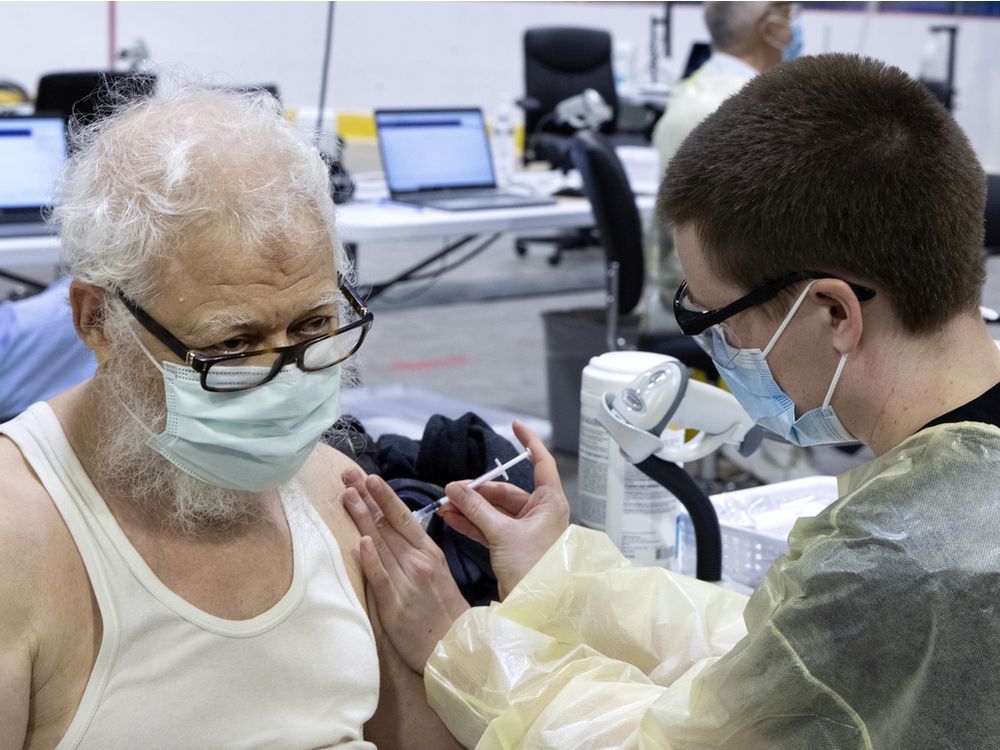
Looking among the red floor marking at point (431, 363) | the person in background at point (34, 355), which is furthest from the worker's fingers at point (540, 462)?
the red floor marking at point (431, 363)

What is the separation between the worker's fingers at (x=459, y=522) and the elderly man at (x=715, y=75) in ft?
7.01

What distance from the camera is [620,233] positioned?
338 centimetres

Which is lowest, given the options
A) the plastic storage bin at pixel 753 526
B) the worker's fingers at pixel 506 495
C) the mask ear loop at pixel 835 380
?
the plastic storage bin at pixel 753 526

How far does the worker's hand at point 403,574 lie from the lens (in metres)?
1.42

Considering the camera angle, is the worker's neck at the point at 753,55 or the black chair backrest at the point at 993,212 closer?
the black chair backrest at the point at 993,212

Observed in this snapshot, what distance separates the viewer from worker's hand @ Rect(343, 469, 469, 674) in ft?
4.67

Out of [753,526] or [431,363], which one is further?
[431,363]

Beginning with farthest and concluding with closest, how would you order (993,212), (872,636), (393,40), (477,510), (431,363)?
(393,40) < (431,363) < (993,212) < (477,510) < (872,636)

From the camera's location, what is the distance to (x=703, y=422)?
150cm

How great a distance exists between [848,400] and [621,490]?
0.57m

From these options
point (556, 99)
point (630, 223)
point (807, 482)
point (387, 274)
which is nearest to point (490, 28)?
point (556, 99)

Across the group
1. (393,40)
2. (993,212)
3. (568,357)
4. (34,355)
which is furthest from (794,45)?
(393,40)

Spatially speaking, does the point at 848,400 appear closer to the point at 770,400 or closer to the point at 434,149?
the point at 770,400

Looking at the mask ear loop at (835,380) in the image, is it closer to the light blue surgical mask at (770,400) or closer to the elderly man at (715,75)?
the light blue surgical mask at (770,400)
